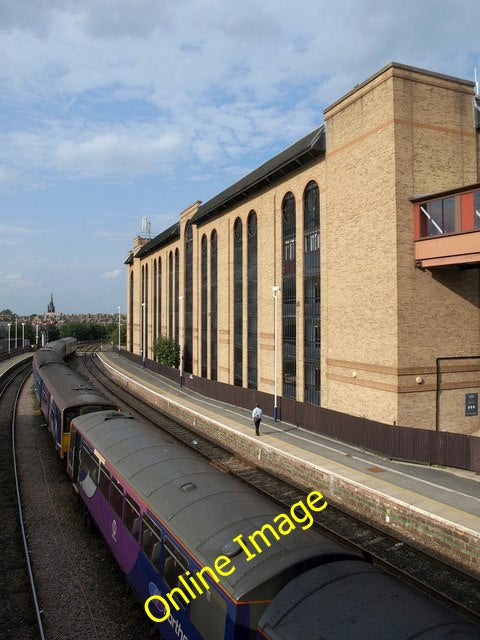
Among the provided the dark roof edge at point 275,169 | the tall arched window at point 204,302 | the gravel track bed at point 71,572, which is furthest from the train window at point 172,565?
the tall arched window at point 204,302

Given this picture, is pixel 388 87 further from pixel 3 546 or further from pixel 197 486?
pixel 3 546

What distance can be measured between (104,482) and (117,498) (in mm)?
1226

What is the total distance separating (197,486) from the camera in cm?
816

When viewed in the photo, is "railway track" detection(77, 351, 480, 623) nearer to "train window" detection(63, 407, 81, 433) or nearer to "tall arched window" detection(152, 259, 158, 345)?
"train window" detection(63, 407, 81, 433)

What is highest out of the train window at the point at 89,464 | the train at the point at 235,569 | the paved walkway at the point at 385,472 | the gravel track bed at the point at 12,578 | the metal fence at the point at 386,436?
the train at the point at 235,569

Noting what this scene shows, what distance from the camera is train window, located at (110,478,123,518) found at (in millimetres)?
9562

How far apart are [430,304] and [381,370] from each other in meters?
3.41

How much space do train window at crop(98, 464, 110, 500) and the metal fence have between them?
11.7 m

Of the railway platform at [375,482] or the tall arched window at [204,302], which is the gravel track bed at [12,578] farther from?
the tall arched window at [204,302]

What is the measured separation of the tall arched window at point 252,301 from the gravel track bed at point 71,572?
17.0 meters

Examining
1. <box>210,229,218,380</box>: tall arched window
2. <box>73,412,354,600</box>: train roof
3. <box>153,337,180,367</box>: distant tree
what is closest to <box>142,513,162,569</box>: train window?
<box>73,412,354,600</box>: train roof

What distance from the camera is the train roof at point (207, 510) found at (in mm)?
5793

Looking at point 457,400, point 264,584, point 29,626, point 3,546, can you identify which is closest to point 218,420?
point 457,400

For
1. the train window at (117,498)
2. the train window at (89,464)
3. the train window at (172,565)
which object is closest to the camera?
the train window at (172,565)
